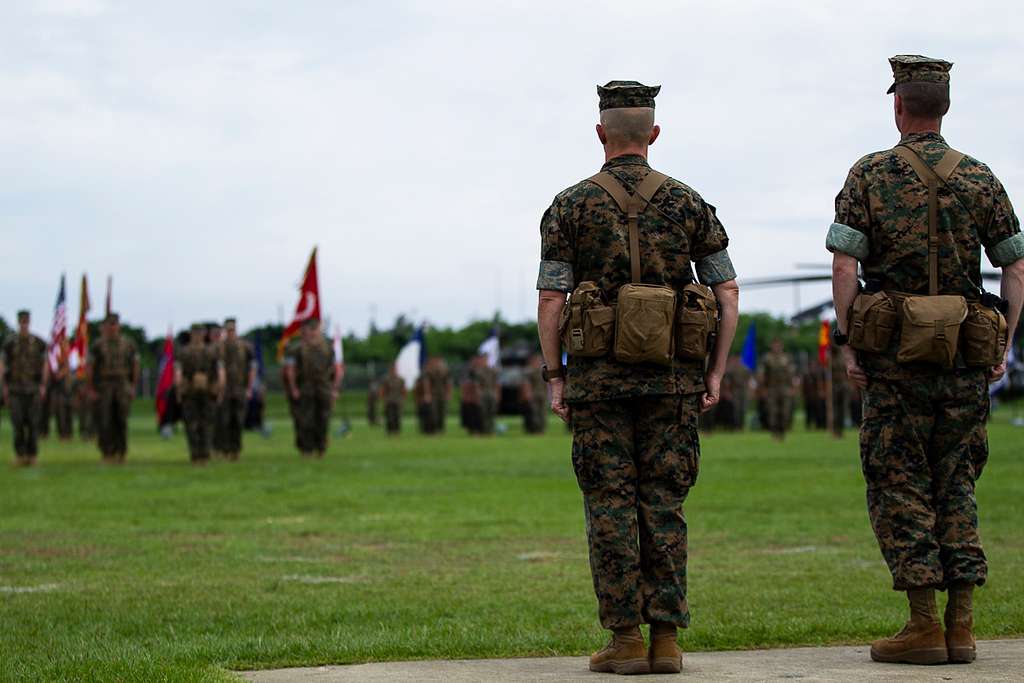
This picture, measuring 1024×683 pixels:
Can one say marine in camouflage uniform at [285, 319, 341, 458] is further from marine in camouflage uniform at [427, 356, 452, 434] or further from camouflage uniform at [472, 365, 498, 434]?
marine in camouflage uniform at [427, 356, 452, 434]

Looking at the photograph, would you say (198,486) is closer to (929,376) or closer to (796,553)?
(796,553)

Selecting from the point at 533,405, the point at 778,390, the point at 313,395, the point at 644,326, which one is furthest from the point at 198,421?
the point at 533,405

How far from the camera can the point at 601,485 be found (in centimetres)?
694

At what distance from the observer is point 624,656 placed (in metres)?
6.77

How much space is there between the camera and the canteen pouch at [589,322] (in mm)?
6879

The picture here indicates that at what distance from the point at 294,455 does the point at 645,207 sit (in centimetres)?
2414

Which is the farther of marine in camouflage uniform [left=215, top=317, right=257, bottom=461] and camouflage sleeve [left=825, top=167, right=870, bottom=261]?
marine in camouflage uniform [left=215, top=317, right=257, bottom=461]

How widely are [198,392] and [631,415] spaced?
20.8m

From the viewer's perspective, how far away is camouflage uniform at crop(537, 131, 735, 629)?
689 centimetres

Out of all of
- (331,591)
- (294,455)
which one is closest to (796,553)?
(331,591)

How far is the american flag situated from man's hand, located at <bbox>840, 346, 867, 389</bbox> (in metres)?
26.8

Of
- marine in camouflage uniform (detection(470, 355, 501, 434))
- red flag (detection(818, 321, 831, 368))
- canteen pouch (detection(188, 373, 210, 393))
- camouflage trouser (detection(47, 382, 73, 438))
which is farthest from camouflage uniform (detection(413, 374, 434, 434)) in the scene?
canteen pouch (detection(188, 373, 210, 393))

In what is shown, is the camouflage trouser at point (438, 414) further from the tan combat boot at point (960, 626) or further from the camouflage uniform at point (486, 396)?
the tan combat boot at point (960, 626)

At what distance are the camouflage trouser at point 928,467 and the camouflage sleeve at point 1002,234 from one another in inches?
20.4
